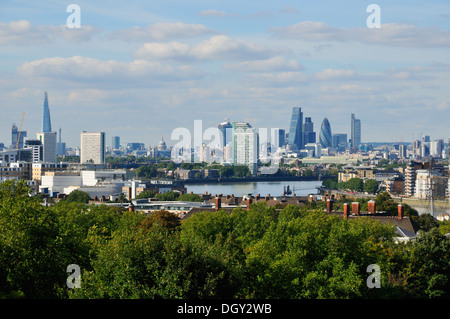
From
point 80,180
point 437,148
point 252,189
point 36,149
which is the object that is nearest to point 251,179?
point 252,189

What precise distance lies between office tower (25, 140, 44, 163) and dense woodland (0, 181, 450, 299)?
245 ft

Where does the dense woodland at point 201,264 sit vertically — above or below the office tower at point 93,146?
below

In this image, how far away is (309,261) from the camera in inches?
469

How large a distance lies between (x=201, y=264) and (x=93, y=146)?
103 metres

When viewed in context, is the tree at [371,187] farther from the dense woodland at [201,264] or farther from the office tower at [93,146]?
the dense woodland at [201,264]

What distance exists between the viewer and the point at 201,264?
9.95m

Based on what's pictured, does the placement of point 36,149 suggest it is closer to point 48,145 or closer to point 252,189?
point 48,145

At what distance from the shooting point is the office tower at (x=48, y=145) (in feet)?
303

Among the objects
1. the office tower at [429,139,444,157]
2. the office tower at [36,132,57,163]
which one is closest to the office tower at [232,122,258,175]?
the office tower at [36,132,57,163]

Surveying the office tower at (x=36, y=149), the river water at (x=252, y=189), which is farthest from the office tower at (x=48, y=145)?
the river water at (x=252, y=189)

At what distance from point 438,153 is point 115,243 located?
15543cm

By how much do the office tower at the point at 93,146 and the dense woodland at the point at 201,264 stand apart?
320ft

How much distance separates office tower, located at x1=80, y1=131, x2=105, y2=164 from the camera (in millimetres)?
110438
